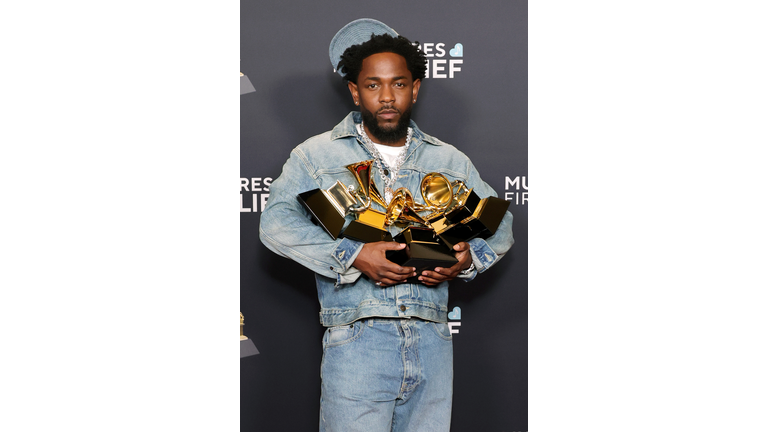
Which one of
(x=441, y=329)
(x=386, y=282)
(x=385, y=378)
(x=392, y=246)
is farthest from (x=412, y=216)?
(x=385, y=378)

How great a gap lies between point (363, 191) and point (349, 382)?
74 centimetres

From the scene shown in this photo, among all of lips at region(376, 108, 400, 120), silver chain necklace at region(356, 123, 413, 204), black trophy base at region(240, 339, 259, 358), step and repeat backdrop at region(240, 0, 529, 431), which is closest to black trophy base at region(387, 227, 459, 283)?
silver chain necklace at region(356, 123, 413, 204)

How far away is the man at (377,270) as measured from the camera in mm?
2459

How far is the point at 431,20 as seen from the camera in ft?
10.5

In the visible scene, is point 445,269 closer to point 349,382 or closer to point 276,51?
point 349,382

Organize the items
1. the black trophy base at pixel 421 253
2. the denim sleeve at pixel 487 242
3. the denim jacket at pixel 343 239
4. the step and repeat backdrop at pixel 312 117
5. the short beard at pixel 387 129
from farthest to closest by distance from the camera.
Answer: the step and repeat backdrop at pixel 312 117 < the short beard at pixel 387 129 < the denim sleeve at pixel 487 242 < the denim jacket at pixel 343 239 < the black trophy base at pixel 421 253

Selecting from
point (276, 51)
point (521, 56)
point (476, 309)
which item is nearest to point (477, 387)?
point (476, 309)

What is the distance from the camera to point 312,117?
126 inches

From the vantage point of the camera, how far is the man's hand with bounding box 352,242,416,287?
240 cm

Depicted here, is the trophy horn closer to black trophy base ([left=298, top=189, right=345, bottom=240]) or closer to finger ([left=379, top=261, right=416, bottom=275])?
black trophy base ([left=298, top=189, right=345, bottom=240])

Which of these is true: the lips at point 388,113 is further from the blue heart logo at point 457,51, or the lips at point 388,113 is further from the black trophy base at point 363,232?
the blue heart logo at point 457,51

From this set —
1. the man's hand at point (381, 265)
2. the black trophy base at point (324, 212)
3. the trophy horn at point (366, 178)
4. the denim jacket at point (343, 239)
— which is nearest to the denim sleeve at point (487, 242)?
the denim jacket at point (343, 239)

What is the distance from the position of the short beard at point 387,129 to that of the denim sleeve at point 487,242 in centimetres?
38

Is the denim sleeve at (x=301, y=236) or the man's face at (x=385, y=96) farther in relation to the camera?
the man's face at (x=385, y=96)
